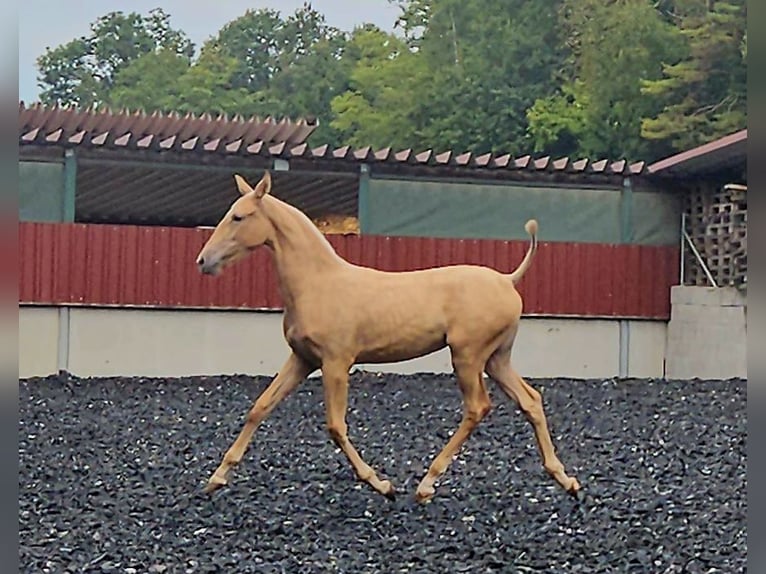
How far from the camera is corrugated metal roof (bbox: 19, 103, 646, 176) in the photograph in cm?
1263

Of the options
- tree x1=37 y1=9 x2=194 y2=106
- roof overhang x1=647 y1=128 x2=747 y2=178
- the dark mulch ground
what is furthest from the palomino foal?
tree x1=37 y1=9 x2=194 y2=106

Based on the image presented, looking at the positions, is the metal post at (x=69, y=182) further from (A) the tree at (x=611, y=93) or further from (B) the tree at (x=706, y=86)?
(A) the tree at (x=611, y=93)


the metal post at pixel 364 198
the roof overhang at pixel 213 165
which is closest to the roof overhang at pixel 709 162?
the roof overhang at pixel 213 165

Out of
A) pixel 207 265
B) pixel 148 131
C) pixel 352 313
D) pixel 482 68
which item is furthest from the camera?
pixel 482 68

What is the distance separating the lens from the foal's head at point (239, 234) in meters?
5.14

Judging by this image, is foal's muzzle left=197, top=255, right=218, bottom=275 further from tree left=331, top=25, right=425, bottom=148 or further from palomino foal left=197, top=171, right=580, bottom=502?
tree left=331, top=25, right=425, bottom=148

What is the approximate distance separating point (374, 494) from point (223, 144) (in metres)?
7.92

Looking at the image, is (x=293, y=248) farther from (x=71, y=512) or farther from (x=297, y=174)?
(x=297, y=174)

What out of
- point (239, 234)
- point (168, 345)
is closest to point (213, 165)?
point (168, 345)

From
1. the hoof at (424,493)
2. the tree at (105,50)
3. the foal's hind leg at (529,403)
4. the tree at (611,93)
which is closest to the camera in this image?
the hoof at (424,493)

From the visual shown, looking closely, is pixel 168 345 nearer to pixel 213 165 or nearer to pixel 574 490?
pixel 213 165

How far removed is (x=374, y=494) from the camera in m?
5.75

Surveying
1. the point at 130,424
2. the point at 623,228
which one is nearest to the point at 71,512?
the point at 130,424

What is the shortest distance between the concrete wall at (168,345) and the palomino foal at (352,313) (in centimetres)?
755
